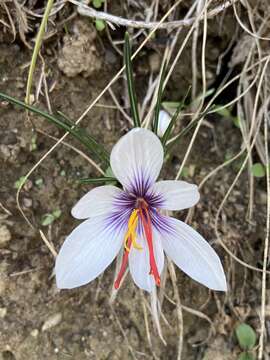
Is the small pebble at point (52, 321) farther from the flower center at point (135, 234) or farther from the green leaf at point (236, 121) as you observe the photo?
the green leaf at point (236, 121)

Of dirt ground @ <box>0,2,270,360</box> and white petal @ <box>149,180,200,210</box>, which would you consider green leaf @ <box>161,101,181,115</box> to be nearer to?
dirt ground @ <box>0,2,270,360</box>

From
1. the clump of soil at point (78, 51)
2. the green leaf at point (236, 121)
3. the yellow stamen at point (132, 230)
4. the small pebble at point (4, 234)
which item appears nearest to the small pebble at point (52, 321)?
the small pebble at point (4, 234)

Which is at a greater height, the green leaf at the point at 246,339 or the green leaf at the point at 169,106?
the green leaf at the point at 169,106

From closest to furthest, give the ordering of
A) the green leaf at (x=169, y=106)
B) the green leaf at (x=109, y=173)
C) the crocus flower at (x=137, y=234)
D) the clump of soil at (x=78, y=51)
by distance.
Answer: the crocus flower at (x=137, y=234), the green leaf at (x=109, y=173), the clump of soil at (x=78, y=51), the green leaf at (x=169, y=106)

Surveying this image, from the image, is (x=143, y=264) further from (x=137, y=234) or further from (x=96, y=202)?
(x=96, y=202)

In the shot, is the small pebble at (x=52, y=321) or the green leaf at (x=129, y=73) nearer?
the green leaf at (x=129, y=73)

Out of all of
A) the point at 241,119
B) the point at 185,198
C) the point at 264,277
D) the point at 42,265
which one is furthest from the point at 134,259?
the point at 241,119

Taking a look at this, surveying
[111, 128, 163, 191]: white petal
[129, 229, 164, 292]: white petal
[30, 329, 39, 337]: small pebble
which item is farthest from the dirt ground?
[111, 128, 163, 191]: white petal
